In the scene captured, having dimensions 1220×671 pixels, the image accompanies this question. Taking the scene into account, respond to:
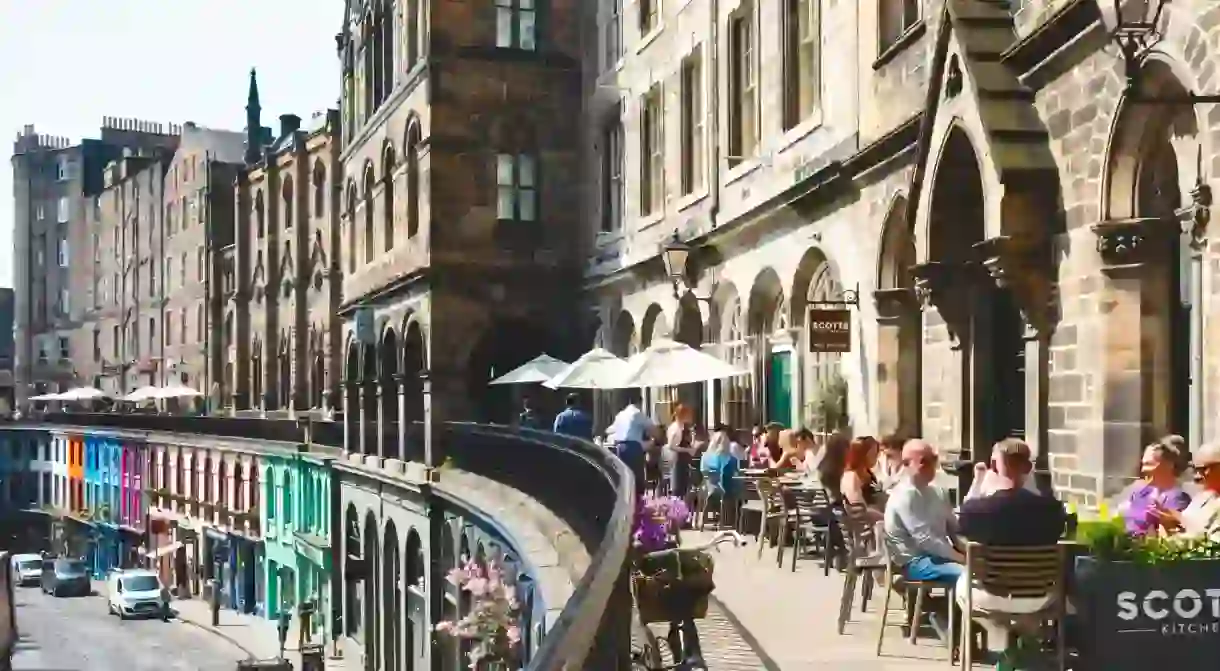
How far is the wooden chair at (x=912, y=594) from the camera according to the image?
9.13 metres

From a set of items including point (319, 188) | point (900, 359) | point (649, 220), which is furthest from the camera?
point (319, 188)

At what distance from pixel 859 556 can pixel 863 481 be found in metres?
1.43

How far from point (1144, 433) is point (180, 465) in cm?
5247

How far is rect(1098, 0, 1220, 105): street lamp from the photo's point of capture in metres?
8.94

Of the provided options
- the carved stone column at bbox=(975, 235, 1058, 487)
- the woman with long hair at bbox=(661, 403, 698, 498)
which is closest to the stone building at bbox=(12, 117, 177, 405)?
the woman with long hair at bbox=(661, 403, 698, 498)

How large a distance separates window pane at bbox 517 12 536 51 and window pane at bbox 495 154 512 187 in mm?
2512

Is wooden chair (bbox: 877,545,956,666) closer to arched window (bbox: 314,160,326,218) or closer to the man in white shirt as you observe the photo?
the man in white shirt

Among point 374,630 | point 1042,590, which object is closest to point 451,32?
point 374,630

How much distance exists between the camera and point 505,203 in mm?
31484

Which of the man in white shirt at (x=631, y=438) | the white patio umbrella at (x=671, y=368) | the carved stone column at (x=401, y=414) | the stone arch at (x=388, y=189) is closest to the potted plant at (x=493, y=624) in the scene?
the man in white shirt at (x=631, y=438)

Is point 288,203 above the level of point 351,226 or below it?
above

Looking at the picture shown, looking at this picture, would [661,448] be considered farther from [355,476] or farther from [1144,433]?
[355,476]

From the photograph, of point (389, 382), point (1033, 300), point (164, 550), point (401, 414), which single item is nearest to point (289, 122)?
point (164, 550)

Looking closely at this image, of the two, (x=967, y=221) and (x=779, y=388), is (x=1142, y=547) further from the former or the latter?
(x=779, y=388)
